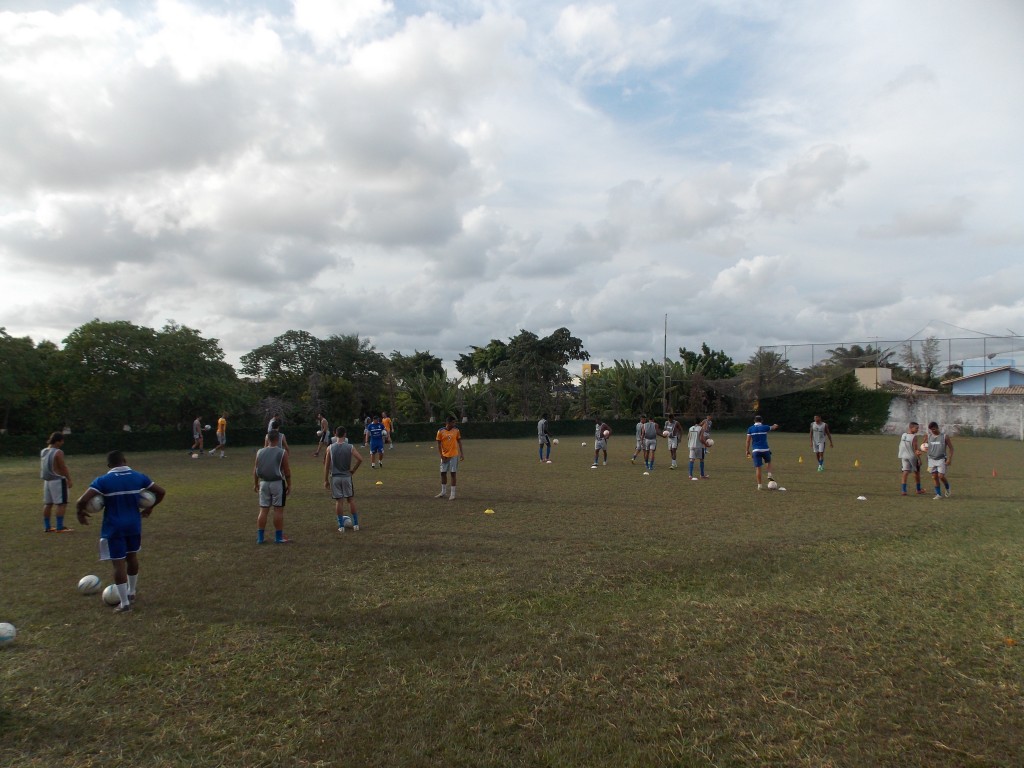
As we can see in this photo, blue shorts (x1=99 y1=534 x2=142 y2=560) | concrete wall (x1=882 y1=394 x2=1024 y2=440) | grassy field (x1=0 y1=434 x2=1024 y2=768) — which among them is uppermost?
concrete wall (x1=882 y1=394 x2=1024 y2=440)

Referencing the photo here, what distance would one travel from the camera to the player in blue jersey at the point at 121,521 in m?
6.71

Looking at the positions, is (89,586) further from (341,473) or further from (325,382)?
(325,382)

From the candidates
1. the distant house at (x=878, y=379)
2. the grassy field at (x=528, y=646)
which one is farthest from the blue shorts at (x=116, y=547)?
the distant house at (x=878, y=379)

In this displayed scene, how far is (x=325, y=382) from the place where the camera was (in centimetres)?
4600

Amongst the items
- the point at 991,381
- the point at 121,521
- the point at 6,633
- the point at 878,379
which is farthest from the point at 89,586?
the point at 991,381

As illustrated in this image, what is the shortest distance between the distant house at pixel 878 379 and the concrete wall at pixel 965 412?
6.60 ft

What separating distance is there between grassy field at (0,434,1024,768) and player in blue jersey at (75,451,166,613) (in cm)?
37

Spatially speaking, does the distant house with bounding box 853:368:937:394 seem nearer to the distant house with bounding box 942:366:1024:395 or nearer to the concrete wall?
the concrete wall

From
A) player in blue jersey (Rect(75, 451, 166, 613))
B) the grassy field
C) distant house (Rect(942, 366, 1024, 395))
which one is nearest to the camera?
the grassy field

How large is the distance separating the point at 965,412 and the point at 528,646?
1774 inches

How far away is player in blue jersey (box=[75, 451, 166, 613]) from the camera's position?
671 centimetres

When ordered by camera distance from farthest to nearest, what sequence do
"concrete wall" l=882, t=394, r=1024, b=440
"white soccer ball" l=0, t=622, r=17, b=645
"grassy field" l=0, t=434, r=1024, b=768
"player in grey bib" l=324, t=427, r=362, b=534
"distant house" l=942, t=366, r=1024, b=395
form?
"distant house" l=942, t=366, r=1024, b=395
"concrete wall" l=882, t=394, r=1024, b=440
"player in grey bib" l=324, t=427, r=362, b=534
"white soccer ball" l=0, t=622, r=17, b=645
"grassy field" l=0, t=434, r=1024, b=768

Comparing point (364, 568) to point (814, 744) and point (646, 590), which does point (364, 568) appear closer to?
point (646, 590)

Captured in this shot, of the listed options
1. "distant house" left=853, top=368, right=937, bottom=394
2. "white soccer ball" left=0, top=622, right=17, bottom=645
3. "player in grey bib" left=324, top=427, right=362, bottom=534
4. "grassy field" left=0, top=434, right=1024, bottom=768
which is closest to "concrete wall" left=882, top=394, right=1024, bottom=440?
"distant house" left=853, top=368, right=937, bottom=394
